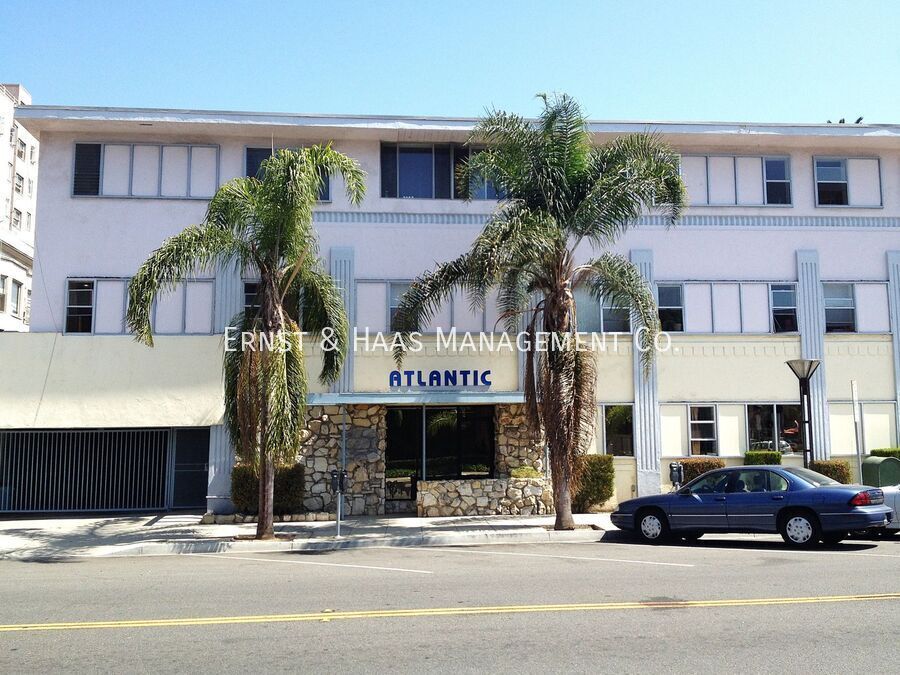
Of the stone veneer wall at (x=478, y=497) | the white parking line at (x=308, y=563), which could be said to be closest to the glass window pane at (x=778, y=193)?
the stone veneer wall at (x=478, y=497)

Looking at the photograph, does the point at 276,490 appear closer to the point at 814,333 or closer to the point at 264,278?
the point at 264,278

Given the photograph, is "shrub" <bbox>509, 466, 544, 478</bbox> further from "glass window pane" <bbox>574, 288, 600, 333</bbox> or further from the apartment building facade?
"glass window pane" <bbox>574, 288, 600, 333</bbox>

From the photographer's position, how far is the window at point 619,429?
2000cm

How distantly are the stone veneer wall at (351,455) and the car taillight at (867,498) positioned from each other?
10.1 metres

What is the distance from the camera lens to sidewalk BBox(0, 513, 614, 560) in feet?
48.1

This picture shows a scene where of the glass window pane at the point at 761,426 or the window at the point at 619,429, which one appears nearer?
the window at the point at 619,429

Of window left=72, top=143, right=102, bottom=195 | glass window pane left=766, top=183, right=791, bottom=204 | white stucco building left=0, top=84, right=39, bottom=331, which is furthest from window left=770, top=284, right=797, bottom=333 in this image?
white stucco building left=0, top=84, right=39, bottom=331

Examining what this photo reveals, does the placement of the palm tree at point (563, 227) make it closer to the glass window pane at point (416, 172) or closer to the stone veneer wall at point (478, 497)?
the stone veneer wall at point (478, 497)

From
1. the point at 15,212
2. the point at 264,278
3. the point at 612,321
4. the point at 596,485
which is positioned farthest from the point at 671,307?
the point at 15,212

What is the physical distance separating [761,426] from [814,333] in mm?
2754

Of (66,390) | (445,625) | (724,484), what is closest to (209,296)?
(66,390)

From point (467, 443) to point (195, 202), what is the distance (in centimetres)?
887

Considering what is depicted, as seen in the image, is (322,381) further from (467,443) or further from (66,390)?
(66,390)

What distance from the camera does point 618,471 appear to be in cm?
1978
